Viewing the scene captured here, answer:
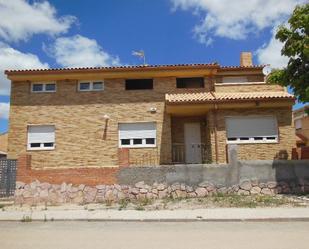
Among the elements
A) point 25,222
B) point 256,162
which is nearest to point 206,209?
point 256,162

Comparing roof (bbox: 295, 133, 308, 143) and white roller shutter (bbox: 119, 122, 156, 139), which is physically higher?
roof (bbox: 295, 133, 308, 143)

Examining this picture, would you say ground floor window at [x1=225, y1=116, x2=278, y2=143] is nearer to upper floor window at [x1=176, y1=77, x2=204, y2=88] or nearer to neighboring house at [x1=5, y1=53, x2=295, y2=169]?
neighboring house at [x1=5, y1=53, x2=295, y2=169]

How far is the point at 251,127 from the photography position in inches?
700

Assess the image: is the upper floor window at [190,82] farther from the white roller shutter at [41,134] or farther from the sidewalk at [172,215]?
the sidewalk at [172,215]

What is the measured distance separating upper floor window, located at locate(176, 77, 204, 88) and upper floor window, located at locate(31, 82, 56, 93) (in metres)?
6.87

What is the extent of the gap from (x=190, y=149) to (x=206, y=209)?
729 centimetres

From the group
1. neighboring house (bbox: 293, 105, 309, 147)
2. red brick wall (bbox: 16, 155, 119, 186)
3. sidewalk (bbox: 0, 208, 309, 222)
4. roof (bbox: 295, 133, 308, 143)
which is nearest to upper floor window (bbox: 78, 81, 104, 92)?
red brick wall (bbox: 16, 155, 119, 186)

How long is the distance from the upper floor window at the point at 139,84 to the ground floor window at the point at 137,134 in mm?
2068

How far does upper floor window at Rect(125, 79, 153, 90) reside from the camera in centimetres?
1962

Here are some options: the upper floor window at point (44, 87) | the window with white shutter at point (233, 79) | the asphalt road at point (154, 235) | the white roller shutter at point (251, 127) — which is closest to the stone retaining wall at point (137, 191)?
the white roller shutter at point (251, 127)

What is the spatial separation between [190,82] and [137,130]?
403 cm

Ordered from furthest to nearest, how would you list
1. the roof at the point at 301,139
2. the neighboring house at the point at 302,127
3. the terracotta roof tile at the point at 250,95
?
1. the neighboring house at the point at 302,127
2. the roof at the point at 301,139
3. the terracotta roof tile at the point at 250,95

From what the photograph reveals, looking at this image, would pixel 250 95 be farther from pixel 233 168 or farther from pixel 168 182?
pixel 168 182

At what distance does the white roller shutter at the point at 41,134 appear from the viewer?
1896cm
